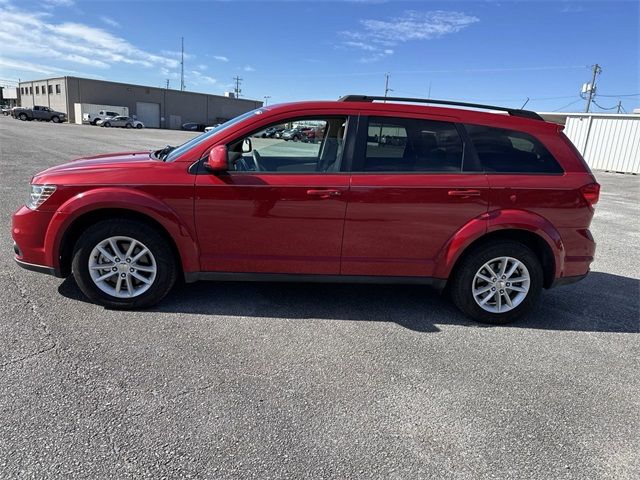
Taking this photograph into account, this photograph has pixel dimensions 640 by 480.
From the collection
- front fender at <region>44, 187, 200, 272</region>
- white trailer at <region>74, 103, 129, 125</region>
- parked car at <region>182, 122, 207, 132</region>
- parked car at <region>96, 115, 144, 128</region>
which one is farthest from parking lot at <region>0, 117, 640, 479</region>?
parked car at <region>182, 122, 207, 132</region>

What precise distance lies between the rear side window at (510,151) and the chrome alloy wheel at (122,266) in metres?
3.00

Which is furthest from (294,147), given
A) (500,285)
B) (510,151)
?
(500,285)

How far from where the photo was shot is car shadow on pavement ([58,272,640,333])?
3979 millimetres

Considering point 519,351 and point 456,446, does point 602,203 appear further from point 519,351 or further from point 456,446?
point 456,446

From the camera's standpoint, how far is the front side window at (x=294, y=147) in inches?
149

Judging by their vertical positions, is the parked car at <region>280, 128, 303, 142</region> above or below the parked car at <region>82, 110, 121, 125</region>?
below

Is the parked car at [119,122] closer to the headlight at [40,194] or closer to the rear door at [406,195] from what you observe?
the headlight at [40,194]

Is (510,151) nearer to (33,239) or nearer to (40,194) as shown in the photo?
(40,194)

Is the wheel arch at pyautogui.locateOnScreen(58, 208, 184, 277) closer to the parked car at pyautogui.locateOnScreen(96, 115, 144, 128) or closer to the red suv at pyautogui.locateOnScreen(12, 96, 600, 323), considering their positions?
the red suv at pyautogui.locateOnScreen(12, 96, 600, 323)

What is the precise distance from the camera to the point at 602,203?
39.5 ft

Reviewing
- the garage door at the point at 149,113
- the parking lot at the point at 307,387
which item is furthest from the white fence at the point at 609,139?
the garage door at the point at 149,113

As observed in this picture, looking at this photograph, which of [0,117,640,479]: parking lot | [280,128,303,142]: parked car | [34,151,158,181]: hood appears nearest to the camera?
[0,117,640,479]: parking lot

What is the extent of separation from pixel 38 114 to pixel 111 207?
56.0 metres

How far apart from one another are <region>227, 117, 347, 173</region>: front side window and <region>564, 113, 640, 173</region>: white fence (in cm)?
2102
